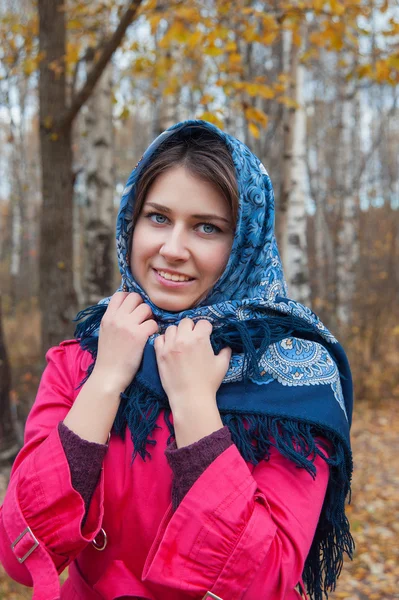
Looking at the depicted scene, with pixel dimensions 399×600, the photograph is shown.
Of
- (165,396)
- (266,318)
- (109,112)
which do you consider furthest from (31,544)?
(109,112)

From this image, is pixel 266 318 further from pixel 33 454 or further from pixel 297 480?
pixel 33 454

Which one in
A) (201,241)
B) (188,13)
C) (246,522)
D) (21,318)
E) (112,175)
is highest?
(188,13)

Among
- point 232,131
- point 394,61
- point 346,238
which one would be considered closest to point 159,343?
point 394,61

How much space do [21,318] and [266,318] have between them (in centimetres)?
1311

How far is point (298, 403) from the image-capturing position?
1392 millimetres

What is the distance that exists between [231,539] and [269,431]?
29 cm

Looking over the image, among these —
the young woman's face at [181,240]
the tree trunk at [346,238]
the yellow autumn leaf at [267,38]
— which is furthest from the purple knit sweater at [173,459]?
the tree trunk at [346,238]

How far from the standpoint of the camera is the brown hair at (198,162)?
1495 mm

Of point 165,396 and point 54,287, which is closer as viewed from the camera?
point 165,396

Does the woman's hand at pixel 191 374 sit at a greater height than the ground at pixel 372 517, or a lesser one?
greater

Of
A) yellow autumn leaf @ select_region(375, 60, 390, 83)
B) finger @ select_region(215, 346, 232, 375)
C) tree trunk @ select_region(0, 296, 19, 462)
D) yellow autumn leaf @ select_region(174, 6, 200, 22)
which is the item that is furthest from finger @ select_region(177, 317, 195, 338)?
yellow autumn leaf @ select_region(375, 60, 390, 83)

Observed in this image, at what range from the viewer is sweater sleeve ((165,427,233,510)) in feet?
4.09

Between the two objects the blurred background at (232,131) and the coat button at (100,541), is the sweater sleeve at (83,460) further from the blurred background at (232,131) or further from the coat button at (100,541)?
the blurred background at (232,131)

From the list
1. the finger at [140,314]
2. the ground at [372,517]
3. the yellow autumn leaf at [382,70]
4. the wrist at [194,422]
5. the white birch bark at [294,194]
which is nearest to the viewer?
the wrist at [194,422]
